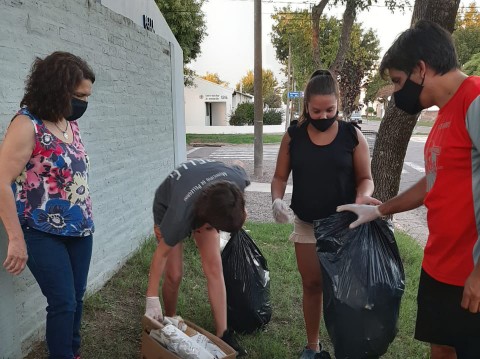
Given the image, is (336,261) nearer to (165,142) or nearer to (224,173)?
(224,173)

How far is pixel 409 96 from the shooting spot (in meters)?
1.88

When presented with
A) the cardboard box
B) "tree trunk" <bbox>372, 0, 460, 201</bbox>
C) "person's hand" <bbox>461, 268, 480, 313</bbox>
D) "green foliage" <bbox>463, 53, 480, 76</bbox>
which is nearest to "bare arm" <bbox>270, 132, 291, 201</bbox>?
the cardboard box

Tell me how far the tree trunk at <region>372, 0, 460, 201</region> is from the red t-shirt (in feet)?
7.88

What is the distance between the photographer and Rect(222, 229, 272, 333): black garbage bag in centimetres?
298

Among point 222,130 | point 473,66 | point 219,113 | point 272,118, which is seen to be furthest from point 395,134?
point 219,113

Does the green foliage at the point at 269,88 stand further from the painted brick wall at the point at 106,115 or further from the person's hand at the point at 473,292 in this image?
the person's hand at the point at 473,292

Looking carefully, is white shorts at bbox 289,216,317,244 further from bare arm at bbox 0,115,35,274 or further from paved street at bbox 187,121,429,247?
paved street at bbox 187,121,429,247

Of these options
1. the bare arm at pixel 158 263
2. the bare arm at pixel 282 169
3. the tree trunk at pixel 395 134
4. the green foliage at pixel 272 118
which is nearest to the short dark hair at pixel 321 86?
the bare arm at pixel 282 169

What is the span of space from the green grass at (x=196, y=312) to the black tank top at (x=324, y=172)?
1.02 m

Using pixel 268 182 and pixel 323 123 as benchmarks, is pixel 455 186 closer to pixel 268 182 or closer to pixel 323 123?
pixel 323 123

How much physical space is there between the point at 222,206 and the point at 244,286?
1.22m

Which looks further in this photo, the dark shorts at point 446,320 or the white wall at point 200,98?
the white wall at point 200,98

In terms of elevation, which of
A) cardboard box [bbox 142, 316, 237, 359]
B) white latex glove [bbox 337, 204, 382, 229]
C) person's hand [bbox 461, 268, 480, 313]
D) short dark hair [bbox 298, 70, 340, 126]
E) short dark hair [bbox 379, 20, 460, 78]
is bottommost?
cardboard box [bbox 142, 316, 237, 359]

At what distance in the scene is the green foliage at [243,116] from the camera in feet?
108
